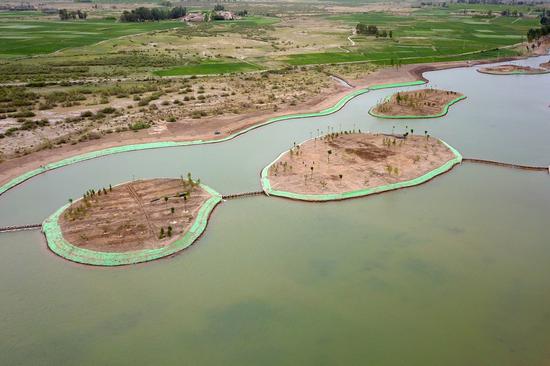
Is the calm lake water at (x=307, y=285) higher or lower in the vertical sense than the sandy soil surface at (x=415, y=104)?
lower

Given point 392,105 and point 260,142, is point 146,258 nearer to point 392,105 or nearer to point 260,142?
point 260,142

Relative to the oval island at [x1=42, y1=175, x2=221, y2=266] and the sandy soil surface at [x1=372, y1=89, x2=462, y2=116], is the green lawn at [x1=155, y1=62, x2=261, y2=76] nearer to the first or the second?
the sandy soil surface at [x1=372, y1=89, x2=462, y2=116]

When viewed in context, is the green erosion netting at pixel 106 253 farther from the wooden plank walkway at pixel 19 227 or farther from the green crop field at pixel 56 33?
the green crop field at pixel 56 33

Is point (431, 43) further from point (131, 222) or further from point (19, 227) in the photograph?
point (19, 227)

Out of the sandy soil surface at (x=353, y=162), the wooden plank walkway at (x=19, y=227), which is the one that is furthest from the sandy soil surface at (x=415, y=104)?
the wooden plank walkway at (x=19, y=227)

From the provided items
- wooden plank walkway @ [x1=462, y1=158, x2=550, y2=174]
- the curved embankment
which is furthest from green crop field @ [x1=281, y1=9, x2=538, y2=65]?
wooden plank walkway @ [x1=462, y1=158, x2=550, y2=174]

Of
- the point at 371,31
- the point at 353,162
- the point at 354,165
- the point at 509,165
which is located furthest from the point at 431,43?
the point at 354,165

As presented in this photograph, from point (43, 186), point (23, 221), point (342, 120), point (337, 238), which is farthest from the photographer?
point (342, 120)

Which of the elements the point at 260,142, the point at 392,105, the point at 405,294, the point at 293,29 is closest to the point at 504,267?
the point at 405,294
